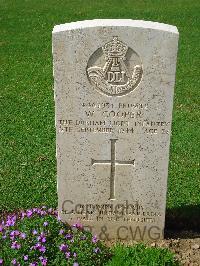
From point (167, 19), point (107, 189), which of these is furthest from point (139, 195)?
point (167, 19)

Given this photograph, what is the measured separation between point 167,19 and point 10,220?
1222 centimetres

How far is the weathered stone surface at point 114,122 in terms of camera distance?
4.42 meters

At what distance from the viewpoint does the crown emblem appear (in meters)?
4.41

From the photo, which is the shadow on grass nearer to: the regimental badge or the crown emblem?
the regimental badge

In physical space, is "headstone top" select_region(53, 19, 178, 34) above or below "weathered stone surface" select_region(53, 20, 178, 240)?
above

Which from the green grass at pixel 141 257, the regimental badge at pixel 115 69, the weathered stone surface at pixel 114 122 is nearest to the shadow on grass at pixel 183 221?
the weathered stone surface at pixel 114 122

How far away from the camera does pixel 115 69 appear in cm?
454

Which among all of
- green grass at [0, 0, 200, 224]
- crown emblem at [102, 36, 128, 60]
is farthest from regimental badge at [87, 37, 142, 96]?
green grass at [0, 0, 200, 224]

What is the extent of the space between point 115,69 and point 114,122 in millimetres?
529

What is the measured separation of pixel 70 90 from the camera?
463 cm

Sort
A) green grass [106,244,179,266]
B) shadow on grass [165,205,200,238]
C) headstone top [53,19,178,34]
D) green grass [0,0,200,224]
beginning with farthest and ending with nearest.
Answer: green grass [0,0,200,224] → shadow on grass [165,205,200,238] → green grass [106,244,179,266] → headstone top [53,19,178,34]

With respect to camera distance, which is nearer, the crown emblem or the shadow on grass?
the crown emblem

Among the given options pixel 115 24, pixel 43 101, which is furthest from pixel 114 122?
pixel 43 101

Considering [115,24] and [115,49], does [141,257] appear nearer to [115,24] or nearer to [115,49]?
[115,49]
